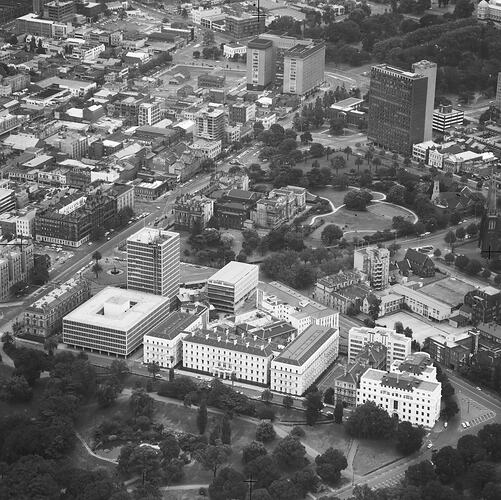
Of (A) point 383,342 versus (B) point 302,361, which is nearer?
(B) point 302,361

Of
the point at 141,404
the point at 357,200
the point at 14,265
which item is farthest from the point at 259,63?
the point at 141,404

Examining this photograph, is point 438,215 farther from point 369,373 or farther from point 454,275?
point 369,373

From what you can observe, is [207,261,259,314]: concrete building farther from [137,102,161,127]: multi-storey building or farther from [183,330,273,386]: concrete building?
[137,102,161,127]: multi-storey building

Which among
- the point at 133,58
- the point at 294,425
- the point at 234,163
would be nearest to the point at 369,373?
the point at 294,425

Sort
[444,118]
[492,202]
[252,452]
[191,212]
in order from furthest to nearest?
[444,118]
[191,212]
[492,202]
[252,452]

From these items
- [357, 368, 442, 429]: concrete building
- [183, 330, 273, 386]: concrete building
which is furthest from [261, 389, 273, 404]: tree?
[357, 368, 442, 429]: concrete building

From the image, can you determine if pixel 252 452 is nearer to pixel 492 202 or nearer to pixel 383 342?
pixel 383 342
